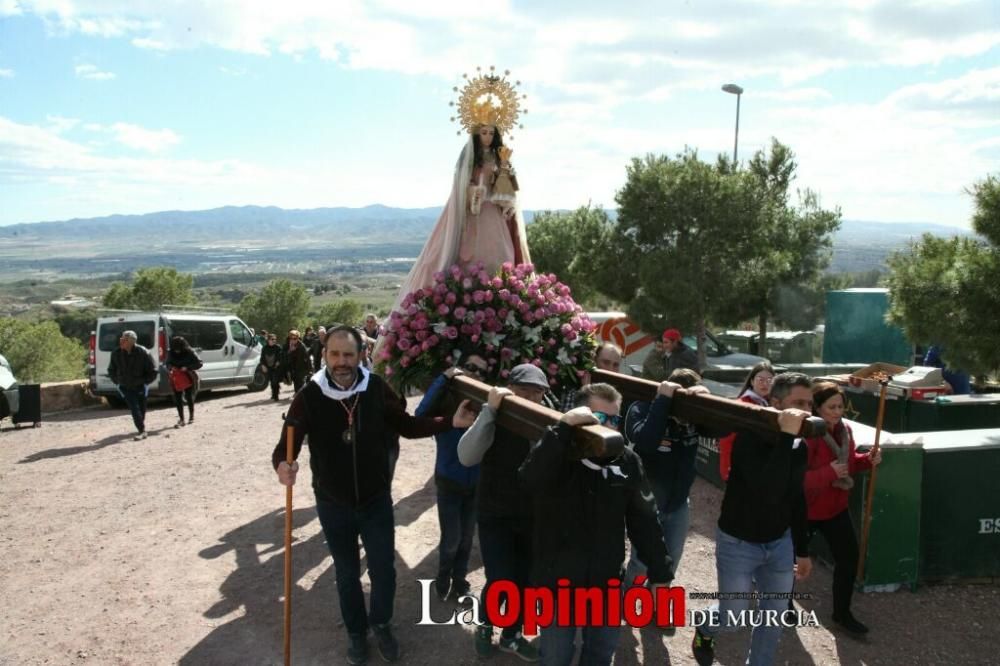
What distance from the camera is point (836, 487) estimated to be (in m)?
4.84

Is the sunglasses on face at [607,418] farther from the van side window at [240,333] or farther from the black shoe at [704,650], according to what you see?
the van side window at [240,333]

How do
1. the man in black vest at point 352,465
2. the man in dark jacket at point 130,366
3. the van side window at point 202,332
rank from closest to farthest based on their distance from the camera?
the man in black vest at point 352,465 → the man in dark jacket at point 130,366 → the van side window at point 202,332

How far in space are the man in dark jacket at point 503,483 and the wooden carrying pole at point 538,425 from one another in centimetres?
13

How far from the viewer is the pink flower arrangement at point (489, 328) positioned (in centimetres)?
559

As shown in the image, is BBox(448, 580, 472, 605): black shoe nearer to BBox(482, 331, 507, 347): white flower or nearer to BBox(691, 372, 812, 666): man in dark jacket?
BBox(482, 331, 507, 347): white flower

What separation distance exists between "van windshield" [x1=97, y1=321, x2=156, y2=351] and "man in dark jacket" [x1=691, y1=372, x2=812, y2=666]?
1438 centimetres

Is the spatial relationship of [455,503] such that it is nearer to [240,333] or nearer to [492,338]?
[492,338]

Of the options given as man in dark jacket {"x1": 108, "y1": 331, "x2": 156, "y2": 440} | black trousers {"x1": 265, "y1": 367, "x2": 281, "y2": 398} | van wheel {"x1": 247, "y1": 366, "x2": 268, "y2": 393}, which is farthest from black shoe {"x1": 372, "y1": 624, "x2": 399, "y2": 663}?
van wheel {"x1": 247, "y1": 366, "x2": 268, "y2": 393}

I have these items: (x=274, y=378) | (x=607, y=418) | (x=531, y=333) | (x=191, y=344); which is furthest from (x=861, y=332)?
(x=607, y=418)

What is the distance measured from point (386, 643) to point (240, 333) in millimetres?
15211

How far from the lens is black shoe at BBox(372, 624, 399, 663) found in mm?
4586

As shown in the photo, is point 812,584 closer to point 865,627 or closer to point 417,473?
point 865,627

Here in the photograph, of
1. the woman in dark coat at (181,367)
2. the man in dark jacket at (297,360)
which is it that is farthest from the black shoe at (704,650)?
the man in dark jacket at (297,360)

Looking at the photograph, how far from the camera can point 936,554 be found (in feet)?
18.9
